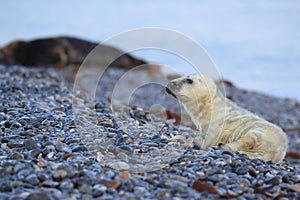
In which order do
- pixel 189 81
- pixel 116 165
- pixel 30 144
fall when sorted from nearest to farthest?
→ pixel 116 165
pixel 30 144
pixel 189 81

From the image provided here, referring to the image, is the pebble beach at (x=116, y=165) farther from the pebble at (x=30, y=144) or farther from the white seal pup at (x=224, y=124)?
the white seal pup at (x=224, y=124)

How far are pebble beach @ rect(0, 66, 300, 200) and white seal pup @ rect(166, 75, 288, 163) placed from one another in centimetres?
27

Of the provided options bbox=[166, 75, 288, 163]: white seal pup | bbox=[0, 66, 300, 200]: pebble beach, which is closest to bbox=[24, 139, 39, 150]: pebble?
bbox=[0, 66, 300, 200]: pebble beach

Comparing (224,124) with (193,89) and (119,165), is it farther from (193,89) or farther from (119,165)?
(119,165)

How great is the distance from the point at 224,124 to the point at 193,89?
561 millimetres

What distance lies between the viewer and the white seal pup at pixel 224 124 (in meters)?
5.16

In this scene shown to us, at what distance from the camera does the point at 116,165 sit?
13.5ft

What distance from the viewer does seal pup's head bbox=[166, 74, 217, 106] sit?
558cm

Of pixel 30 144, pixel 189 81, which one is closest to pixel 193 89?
pixel 189 81

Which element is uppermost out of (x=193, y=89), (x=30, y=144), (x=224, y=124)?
(x=193, y=89)

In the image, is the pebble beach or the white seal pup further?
the white seal pup

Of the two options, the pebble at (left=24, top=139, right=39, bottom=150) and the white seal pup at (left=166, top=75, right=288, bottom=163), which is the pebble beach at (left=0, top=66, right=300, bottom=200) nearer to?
the pebble at (left=24, top=139, right=39, bottom=150)

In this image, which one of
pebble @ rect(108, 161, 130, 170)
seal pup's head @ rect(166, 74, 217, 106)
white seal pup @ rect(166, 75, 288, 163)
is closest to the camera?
pebble @ rect(108, 161, 130, 170)

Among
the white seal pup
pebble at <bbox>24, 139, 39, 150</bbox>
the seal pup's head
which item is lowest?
pebble at <bbox>24, 139, 39, 150</bbox>
